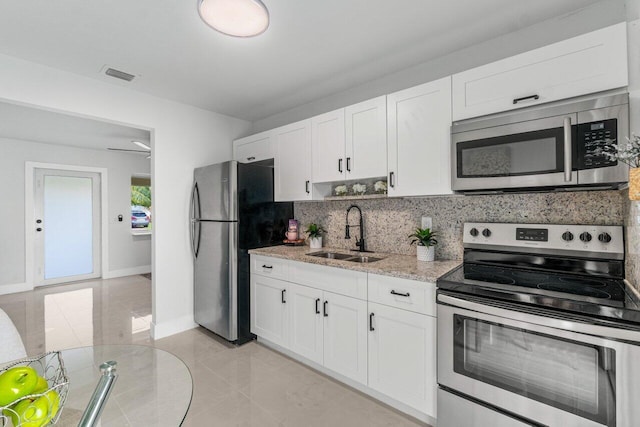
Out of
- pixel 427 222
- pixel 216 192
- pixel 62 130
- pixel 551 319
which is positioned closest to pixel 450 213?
pixel 427 222

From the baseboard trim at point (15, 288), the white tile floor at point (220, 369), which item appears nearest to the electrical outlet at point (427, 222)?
the white tile floor at point (220, 369)

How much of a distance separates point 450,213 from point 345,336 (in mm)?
1239

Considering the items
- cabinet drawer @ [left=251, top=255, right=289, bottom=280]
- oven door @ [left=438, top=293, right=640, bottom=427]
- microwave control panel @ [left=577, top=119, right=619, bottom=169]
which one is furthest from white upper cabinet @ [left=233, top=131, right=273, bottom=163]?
microwave control panel @ [left=577, top=119, right=619, bottom=169]

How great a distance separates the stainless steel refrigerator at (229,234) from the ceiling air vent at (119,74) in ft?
3.38

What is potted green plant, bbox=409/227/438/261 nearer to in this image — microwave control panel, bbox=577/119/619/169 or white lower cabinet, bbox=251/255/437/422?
white lower cabinet, bbox=251/255/437/422

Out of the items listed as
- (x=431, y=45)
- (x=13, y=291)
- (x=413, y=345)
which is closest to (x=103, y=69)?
(x=431, y=45)

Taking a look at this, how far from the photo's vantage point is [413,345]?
5.98ft

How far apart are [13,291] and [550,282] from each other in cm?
701

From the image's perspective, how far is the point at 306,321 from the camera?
2.44m

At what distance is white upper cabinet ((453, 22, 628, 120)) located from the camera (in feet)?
4.82

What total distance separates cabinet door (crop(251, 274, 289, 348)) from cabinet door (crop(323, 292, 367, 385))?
1.58 ft

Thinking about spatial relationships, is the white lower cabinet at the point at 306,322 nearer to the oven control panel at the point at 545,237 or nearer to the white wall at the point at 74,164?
the oven control panel at the point at 545,237

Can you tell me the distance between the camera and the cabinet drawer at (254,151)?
3.27 m

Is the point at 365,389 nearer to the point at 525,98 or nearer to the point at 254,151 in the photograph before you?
the point at 525,98
